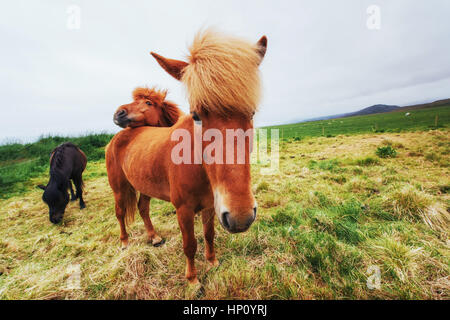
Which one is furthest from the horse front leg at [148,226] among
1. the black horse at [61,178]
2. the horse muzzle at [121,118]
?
the black horse at [61,178]

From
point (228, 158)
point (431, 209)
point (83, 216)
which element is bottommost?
point (83, 216)

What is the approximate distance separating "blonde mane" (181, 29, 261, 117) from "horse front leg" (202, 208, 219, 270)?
1509 mm

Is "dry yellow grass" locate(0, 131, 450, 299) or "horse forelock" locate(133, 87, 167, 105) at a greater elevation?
"horse forelock" locate(133, 87, 167, 105)

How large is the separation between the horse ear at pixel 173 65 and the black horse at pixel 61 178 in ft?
16.4

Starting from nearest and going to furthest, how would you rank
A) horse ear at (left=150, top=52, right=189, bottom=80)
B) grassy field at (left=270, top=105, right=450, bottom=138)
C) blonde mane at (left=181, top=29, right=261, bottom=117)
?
1. blonde mane at (left=181, top=29, right=261, bottom=117)
2. horse ear at (left=150, top=52, right=189, bottom=80)
3. grassy field at (left=270, top=105, right=450, bottom=138)

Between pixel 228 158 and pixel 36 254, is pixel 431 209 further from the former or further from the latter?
pixel 36 254

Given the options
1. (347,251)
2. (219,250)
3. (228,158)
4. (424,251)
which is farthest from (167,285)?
(424,251)

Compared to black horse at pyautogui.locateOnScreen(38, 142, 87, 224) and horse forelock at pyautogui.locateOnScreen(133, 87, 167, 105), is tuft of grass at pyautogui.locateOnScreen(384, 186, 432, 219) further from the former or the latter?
black horse at pyautogui.locateOnScreen(38, 142, 87, 224)

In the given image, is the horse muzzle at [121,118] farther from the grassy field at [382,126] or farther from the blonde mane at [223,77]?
the grassy field at [382,126]

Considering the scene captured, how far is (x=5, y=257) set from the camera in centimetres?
302

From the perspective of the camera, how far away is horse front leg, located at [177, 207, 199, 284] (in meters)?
1.99

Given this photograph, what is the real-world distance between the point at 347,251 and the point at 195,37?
3.06m

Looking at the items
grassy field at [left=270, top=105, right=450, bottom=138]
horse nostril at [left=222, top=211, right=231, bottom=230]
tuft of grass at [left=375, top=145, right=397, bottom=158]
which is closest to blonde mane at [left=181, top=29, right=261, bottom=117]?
horse nostril at [left=222, top=211, right=231, bottom=230]

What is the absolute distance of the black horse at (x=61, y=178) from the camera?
4.38 metres
